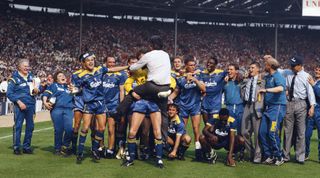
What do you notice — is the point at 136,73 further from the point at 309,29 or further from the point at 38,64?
the point at 309,29

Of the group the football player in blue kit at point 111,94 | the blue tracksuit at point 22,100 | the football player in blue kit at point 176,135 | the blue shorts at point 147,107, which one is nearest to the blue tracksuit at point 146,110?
the blue shorts at point 147,107

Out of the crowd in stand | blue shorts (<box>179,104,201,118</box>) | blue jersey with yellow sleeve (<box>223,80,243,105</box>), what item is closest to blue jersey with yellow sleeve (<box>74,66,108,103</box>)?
blue shorts (<box>179,104,201,118</box>)

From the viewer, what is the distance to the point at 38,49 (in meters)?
35.8

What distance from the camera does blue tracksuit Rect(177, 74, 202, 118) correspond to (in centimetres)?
925

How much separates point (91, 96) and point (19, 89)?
206cm

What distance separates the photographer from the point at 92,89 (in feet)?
28.1

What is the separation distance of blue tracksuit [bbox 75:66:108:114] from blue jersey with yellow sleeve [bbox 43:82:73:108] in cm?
126

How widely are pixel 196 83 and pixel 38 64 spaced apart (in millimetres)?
26658

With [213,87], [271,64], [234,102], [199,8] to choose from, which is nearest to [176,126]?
[213,87]

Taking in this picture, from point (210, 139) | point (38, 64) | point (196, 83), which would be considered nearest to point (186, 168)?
point (210, 139)

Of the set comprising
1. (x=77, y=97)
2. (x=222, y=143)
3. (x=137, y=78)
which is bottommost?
(x=222, y=143)

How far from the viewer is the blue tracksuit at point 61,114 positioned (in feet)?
31.6

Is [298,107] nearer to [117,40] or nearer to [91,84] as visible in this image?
[91,84]

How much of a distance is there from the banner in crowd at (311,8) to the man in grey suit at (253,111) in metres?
30.3
